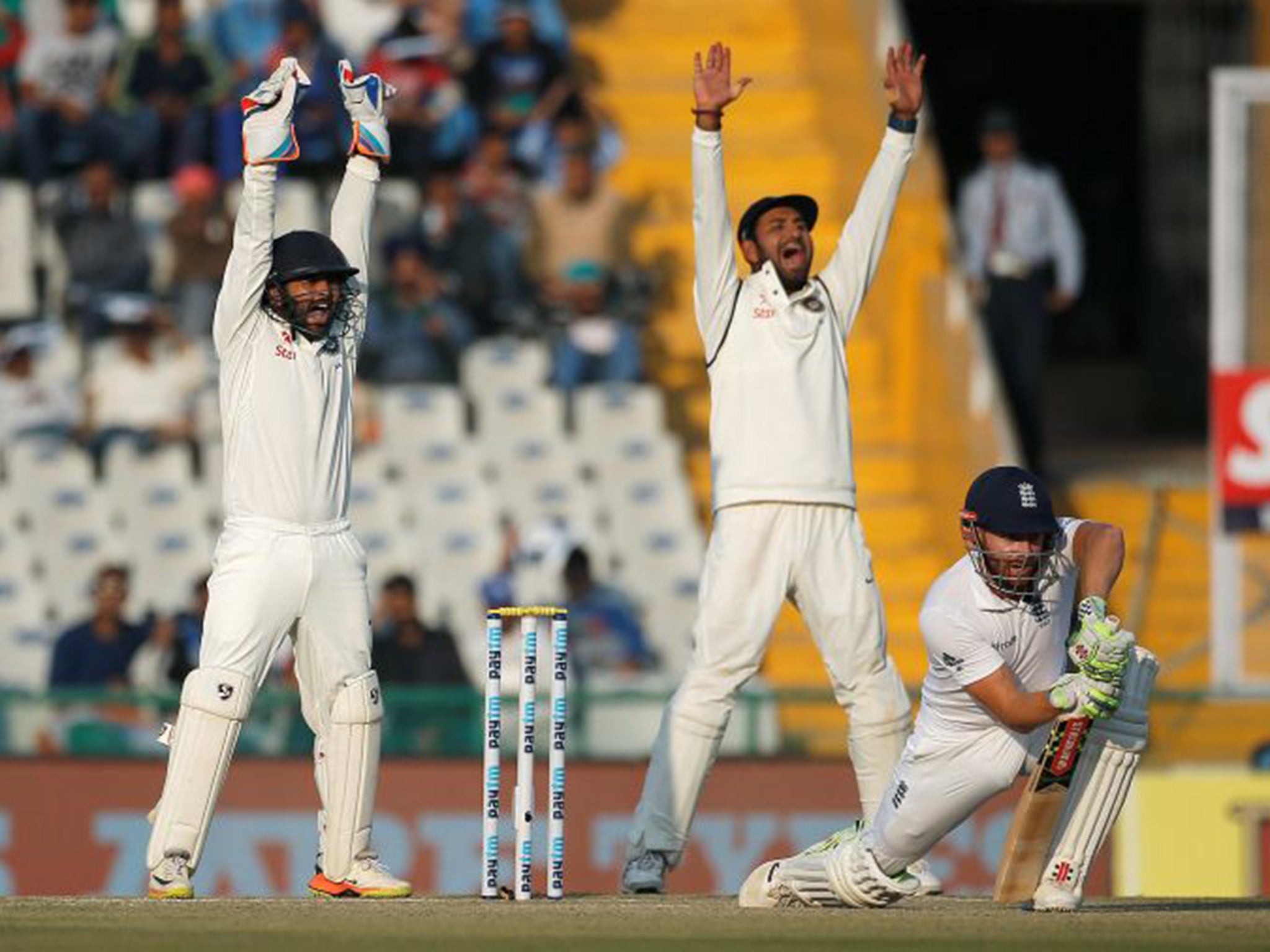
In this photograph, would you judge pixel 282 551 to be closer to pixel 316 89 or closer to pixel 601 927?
pixel 601 927

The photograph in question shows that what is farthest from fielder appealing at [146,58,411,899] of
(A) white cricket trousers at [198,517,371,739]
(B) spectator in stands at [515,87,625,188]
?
(B) spectator in stands at [515,87,625,188]

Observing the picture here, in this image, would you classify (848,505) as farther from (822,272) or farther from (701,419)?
(701,419)

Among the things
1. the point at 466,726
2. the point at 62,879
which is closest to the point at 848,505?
the point at 466,726

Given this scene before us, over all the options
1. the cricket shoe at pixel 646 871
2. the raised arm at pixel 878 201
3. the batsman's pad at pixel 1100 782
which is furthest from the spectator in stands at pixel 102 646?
the batsman's pad at pixel 1100 782

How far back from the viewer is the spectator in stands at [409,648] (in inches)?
516

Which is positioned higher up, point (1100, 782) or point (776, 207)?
point (776, 207)

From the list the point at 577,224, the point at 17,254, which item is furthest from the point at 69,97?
the point at 577,224

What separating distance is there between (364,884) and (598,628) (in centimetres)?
484

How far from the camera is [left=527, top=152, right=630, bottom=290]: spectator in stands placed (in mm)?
15680

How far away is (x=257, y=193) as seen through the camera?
8.60 m

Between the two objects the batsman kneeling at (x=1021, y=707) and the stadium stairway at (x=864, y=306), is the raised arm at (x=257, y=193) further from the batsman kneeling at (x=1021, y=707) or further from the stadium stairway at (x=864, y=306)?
the stadium stairway at (x=864, y=306)

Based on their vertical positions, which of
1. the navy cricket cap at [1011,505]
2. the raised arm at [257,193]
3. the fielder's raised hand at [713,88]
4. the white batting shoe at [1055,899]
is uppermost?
the fielder's raised hand at [713,88]

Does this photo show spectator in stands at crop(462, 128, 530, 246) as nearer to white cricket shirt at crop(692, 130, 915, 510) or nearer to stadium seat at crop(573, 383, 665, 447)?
stadium seat at crop(573, 383, 665, 447)

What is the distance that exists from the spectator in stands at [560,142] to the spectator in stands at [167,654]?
354 cm
